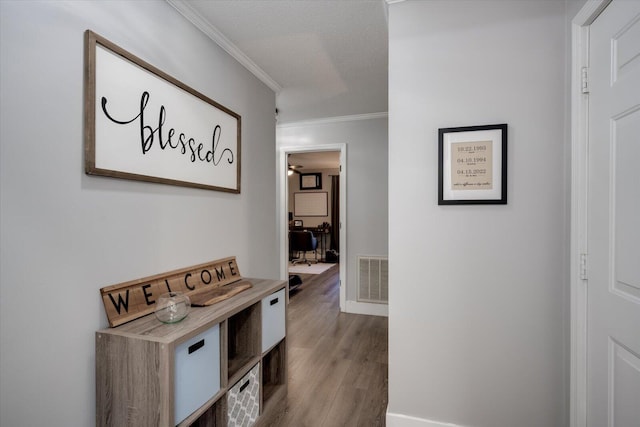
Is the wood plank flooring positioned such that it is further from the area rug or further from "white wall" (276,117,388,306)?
the area rug

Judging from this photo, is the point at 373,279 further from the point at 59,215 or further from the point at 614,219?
the point at 59,215

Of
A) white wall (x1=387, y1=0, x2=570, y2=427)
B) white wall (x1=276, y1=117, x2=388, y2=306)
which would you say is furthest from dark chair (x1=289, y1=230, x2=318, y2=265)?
white wall (x1=387, y1=0, x2=570, y2=427)

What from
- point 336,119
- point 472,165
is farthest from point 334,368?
point 336,119

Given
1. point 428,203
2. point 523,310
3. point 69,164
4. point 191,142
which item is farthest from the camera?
point 191,142

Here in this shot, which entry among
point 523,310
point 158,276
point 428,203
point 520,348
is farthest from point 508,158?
point 158,276

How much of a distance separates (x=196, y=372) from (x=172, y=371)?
184 mm

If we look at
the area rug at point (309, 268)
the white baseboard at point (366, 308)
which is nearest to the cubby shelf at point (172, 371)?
the white baseboard at point (366, 308)

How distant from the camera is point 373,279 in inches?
153

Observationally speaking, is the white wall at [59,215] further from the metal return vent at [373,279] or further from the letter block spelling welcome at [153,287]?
the metal return vent at [373,279]

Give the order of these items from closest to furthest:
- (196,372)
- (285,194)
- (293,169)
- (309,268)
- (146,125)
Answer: (196,372) < (146,125) < (285,194) < (309,268) < (293,169)

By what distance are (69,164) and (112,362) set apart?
0.81 m

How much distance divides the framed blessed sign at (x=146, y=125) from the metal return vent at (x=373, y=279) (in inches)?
90.7

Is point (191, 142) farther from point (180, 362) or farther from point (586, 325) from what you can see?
point (586, 325)

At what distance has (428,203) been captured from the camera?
1.71 metres
